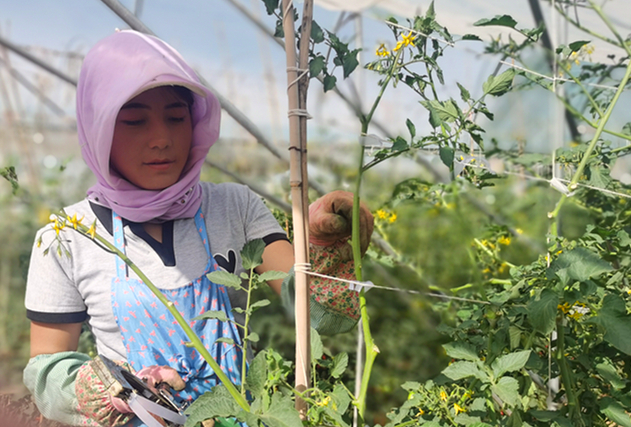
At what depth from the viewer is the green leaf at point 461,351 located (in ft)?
2.74

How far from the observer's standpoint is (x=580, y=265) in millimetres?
765

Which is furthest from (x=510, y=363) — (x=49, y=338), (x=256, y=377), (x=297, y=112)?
(x=49, y=338)

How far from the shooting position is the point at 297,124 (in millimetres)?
815

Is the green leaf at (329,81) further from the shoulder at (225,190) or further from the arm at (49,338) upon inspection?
the arm at (49,338)

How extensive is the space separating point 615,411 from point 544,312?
21cm

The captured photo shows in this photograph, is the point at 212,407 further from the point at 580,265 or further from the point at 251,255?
the point at 580,265

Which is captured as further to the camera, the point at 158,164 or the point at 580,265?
the point at 158,164

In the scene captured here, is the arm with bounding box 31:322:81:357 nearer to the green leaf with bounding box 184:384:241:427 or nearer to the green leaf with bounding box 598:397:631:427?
the green leaf with bounding box 184:384:241:427

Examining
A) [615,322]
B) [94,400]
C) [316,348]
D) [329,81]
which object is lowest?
[94,400]

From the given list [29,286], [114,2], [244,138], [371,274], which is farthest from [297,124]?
[244,138]

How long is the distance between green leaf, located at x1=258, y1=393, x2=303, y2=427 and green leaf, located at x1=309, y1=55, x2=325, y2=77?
0.44 meters

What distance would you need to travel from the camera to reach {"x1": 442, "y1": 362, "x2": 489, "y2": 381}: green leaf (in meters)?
0.78

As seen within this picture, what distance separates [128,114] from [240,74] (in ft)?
5.11

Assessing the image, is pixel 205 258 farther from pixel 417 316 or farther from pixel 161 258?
pixel 417 316
